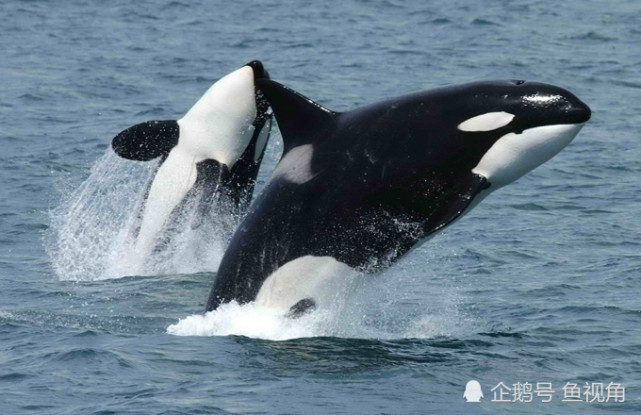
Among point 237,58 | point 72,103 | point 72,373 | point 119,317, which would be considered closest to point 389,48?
point 237,58

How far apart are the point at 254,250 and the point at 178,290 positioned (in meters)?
3.02

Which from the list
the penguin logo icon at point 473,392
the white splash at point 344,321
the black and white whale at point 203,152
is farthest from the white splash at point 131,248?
the penguin logo icon at point 473,392

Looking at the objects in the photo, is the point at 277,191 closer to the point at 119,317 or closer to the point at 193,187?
the point at 119,317

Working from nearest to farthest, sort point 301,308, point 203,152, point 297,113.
Result: 1. point 297,113
2. point 301,308
3. point 203,152

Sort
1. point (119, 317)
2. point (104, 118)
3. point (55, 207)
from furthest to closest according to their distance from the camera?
point (104, 118) < point (55, 207) < point (119, 317)

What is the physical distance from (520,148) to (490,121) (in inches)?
15.7

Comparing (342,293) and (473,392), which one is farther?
(342,293)

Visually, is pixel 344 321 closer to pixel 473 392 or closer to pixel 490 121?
pixel 473 392

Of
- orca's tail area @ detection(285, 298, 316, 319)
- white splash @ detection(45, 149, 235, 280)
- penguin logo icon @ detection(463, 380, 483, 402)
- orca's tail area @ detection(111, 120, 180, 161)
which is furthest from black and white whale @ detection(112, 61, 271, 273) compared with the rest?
penguin logo icon @ detection(463, 380, 483, 402)

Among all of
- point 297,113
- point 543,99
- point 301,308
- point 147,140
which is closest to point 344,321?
point 301,308

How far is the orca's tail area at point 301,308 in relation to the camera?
A: 12.0 metres

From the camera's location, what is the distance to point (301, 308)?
12000mm

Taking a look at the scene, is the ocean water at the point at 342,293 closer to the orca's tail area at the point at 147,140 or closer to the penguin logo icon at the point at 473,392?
the penguin logo icon at the point at 473,392

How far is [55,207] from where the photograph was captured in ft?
62.3
